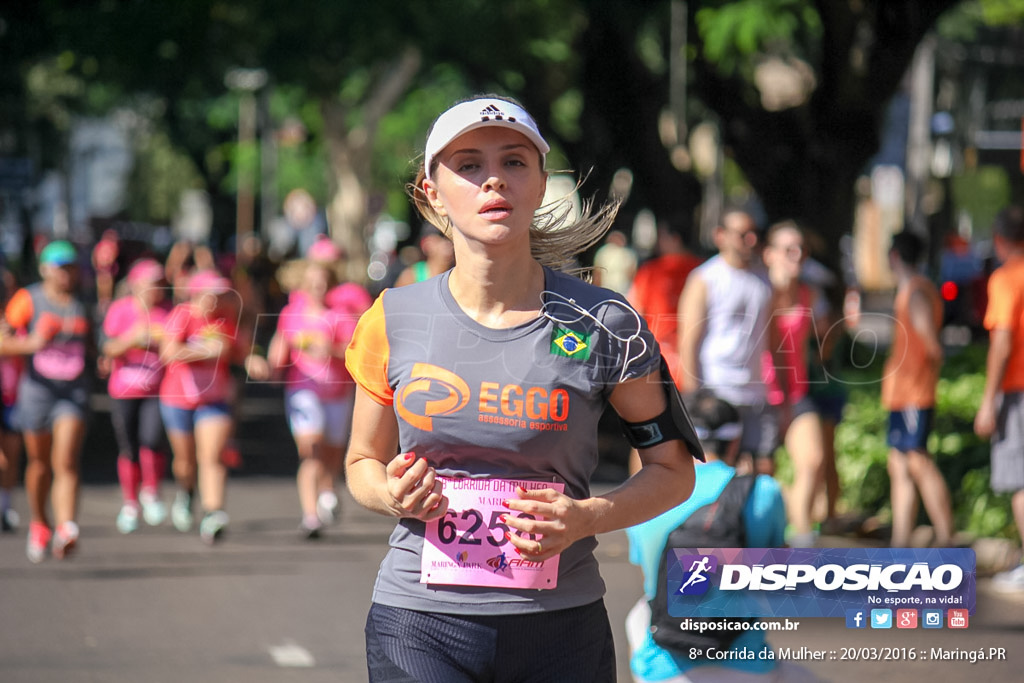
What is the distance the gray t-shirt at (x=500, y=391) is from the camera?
312 centimetres

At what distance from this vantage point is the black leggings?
11.0 meters

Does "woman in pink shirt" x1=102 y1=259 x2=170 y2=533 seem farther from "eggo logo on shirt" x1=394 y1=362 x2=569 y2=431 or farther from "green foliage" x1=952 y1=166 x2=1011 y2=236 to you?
"green foliage" x1=952 y1=166 x2=1011 y2=236

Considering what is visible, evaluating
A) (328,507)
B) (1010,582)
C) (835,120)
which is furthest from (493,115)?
(835,120)

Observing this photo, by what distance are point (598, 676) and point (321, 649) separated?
4289 mm

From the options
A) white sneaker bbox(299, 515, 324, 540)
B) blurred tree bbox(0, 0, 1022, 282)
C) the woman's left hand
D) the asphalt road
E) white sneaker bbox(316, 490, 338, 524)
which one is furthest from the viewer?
blurred tree bbox(0, 0, 1022, 282)

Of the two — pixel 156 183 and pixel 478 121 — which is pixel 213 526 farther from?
pixel 156 183

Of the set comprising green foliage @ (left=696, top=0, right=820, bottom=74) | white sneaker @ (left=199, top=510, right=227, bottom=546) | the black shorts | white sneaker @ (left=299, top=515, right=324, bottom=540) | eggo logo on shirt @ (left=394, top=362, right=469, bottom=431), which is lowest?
white sneaker @ (left=299, top=515, right=324, bottom=540)

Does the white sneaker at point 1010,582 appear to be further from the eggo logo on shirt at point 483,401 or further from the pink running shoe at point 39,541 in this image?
the eggo logo on shirt at point 483,401

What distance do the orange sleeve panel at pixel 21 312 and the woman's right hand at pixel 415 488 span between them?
726 centimetres

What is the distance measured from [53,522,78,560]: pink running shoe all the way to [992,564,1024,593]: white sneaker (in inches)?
209

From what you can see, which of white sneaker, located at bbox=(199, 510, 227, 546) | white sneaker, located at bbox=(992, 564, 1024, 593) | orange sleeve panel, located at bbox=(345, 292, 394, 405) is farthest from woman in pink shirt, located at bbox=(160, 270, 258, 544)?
orange sleeve panel, located at bbox=(345, 292, 394, 405)

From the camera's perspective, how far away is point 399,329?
3248 mm

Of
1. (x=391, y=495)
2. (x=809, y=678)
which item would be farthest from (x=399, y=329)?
(x=809, y=678)

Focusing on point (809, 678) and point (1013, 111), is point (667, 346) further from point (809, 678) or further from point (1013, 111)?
point (1013, 111)
